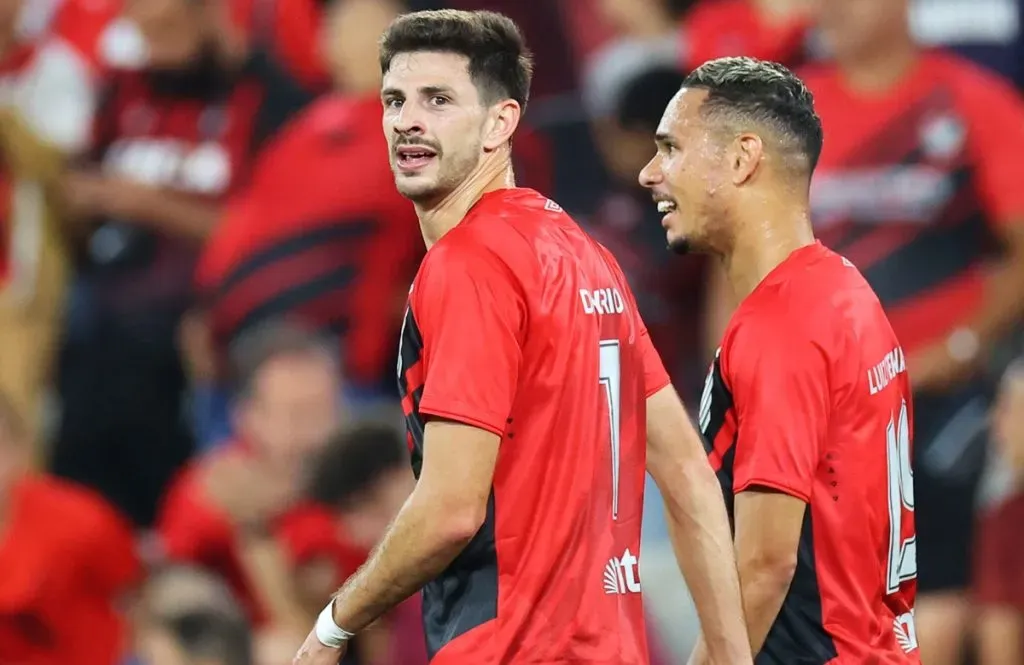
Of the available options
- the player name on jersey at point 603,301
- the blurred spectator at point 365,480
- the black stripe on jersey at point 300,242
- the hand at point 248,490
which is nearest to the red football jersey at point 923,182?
the blurred spectator at point 365,480

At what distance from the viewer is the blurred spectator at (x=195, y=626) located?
5938 millimetres

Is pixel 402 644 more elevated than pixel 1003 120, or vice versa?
pixel 1003 120

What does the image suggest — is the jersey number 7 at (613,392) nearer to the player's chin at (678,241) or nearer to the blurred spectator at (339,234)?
the player's chin at (678,241)

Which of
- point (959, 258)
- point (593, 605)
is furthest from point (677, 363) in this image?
point (593, 605)

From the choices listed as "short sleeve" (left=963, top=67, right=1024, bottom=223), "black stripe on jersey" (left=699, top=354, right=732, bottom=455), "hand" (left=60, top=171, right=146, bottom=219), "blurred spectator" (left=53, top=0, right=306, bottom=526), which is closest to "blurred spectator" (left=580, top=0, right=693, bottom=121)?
"short sleeve" (left=963, top=67, right=1024, bottom=223)

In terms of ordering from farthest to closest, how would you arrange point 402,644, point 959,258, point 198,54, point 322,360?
point 198,54
point 322,360
point 959,258
point 402,644

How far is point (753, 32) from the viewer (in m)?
7.33

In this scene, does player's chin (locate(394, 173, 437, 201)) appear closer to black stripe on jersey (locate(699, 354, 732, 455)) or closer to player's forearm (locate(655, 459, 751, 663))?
black stripe on jersey (locate(699, 354, 732, 455))

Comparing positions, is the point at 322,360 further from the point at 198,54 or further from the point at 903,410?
the point at 903,410

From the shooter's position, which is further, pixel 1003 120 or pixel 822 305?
pixel 1003 120

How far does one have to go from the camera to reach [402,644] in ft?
20.9

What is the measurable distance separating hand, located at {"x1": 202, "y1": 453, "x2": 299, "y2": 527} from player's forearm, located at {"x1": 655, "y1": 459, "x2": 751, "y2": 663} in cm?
319

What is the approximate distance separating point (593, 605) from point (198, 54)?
5482mm

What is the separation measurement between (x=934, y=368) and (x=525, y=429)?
3457 mm
